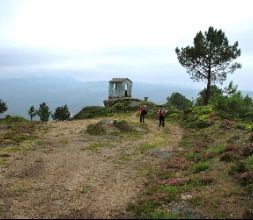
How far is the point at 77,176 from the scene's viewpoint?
27922mm

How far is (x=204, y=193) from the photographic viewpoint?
76.1 feet

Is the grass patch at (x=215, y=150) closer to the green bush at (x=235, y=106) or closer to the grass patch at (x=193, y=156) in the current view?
the grass patch at (x=193, y=156)

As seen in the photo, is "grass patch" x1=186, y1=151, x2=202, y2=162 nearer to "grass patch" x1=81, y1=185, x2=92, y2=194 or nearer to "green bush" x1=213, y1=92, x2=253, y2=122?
"grass patch" x1=81, y1=185, x2=92, y2=194

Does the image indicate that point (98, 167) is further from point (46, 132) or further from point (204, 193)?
point (46, 132)

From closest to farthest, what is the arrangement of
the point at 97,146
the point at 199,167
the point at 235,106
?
the point at 199,167 → the point at 97,146 → the point at 235,106

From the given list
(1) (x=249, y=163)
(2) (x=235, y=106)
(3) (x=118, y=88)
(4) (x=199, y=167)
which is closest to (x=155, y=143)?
(4) (x=199, y=167)

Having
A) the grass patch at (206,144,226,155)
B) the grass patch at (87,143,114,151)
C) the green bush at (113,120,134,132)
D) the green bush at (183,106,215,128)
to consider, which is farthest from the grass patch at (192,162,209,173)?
the green bush at (183,106,215,128)

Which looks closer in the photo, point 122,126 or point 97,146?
point 97,146

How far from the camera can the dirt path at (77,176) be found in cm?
2144

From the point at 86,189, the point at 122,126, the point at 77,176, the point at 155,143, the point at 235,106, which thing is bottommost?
the point at 86,189

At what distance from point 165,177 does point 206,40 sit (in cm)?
5688

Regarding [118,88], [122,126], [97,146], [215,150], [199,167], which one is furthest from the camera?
[118,88]

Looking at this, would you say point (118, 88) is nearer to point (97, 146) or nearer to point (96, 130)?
point (96, 130)

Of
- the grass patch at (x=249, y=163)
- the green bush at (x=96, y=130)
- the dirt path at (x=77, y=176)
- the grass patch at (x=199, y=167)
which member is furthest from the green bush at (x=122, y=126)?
the grass patch at (x=249, y=163)
